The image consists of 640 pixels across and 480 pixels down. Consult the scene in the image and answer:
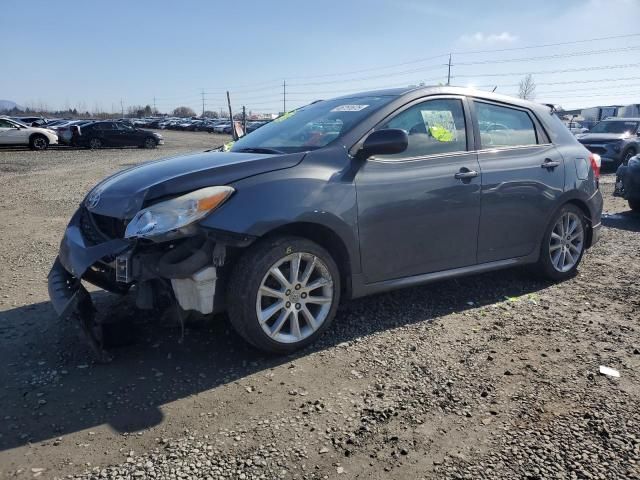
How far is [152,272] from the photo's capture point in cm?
304

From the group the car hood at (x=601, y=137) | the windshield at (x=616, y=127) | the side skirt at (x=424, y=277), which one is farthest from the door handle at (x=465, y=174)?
the windshield at (x=616, y=127)

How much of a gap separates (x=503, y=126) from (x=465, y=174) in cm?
86

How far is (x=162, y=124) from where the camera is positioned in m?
67.6

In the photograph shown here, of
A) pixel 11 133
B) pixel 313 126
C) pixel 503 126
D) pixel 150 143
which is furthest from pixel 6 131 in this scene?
pixel 503 126

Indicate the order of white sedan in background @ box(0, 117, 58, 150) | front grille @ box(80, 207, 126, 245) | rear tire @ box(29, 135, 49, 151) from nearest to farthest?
1. front grille @ box(80, 207, 126, 245)
2. white sedan in background @ box(0, 117, 58, 150)
3. rear tire @ box(29, 135, 49, 151)

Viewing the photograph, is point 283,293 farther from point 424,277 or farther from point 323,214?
point 424,277

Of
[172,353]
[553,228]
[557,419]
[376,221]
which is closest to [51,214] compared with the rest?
[172,353]

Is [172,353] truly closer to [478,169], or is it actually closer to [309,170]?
[309,170]

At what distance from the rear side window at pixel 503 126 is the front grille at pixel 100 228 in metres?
2.96

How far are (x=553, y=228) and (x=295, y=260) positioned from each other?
111 inches

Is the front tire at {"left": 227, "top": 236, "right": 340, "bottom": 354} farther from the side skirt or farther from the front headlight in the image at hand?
the front headlight

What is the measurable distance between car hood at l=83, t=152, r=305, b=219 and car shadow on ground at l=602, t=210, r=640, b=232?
6.50 m

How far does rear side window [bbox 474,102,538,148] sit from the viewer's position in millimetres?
4434

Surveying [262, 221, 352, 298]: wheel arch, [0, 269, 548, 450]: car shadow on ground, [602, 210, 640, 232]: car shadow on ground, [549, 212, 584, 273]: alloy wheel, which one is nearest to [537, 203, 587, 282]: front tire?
[549, 212, 584, 273]: alloy wheel
